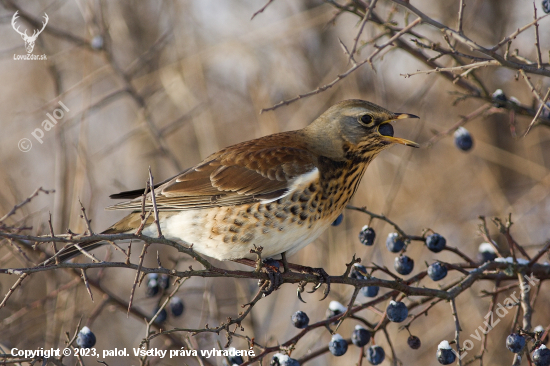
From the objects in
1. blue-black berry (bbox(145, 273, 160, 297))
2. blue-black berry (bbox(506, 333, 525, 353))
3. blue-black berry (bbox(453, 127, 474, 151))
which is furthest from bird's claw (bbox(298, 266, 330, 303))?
blue-black berry (bbox(453, 127, 474, 151))

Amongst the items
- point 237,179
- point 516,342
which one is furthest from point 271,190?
point 516,342

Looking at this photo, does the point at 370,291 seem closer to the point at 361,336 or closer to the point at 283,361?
the point at 361,336

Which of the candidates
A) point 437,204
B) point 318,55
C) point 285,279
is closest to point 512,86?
point 437,204

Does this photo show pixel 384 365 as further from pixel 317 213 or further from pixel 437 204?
pixel 317 213

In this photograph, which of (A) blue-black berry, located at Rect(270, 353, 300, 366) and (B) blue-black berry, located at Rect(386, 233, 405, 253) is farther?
(B) blue-black berry, located at Rect(386, 233, 405, 253)

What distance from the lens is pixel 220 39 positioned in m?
6.91

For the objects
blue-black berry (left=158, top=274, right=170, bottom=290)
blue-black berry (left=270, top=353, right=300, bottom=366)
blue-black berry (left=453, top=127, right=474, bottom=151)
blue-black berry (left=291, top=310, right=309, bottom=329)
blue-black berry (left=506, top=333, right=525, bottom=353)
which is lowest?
blue-black berry (left=506, top=333, right=525, bottom=353)

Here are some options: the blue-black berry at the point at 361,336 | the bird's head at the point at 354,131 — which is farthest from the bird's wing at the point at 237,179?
the blue-black berry at the point at 361,336

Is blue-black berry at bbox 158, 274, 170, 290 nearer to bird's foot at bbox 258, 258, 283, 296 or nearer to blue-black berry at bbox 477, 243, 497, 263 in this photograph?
bird's foot at bbox 258, 258, 283, 296

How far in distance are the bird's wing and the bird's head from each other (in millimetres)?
235

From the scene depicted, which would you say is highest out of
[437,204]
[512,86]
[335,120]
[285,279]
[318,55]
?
[318,55]

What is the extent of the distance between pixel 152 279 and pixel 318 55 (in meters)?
4.12

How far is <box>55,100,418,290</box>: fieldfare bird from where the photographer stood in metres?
3.89

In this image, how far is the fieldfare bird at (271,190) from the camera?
389 cm
